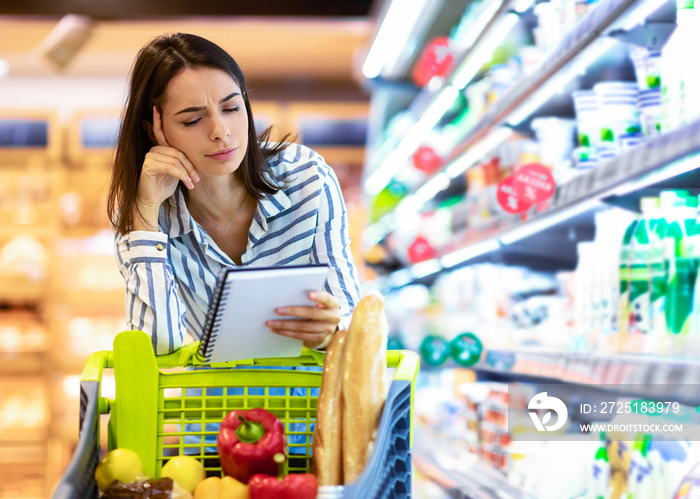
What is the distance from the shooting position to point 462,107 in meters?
3.80

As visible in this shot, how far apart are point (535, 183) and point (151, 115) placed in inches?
40.9

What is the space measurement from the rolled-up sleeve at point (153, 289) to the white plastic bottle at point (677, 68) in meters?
1.07

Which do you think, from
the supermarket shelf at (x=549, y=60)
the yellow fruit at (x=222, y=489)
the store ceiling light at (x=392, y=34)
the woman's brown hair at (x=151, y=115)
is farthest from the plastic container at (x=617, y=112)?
the store ceiling light at (x=392, y=34)

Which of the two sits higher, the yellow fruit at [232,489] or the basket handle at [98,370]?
the basket handle at [98,370]

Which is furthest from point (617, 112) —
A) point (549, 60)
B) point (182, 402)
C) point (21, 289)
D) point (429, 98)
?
point (21, 289)

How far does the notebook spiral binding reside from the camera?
3.56 feet

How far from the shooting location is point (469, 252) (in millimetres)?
3107

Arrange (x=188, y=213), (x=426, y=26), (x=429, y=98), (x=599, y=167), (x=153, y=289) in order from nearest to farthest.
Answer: (x=153, y=289) < (x=188, y=213) < (x=599, y=167) < (x=429, y=98) < (x=426, y=26)

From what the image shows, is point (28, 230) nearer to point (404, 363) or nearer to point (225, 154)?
point (225, 154)

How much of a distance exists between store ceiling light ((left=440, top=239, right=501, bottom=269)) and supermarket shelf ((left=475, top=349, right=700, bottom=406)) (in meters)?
0.50

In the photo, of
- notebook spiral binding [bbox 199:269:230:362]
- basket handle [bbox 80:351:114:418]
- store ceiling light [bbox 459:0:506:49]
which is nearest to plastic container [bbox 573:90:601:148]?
store ceiling light [bbox 459:0:506:49]

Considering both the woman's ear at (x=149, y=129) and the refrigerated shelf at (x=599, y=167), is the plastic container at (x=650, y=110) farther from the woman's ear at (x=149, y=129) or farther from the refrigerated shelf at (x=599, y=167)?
the woman's ear at (x=149, y=129)

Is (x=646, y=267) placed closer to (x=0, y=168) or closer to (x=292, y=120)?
(x=292, y=120)

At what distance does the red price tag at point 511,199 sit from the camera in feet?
7.01
